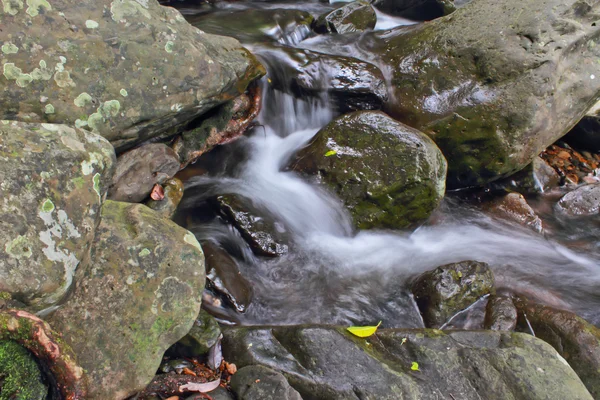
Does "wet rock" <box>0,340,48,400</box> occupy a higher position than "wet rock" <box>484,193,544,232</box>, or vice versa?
"wet rock" <box>0,340,48,400</box>

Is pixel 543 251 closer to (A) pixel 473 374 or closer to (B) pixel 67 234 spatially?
(A) pixel 473 374

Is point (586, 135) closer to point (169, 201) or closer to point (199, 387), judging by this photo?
point (169, 201)

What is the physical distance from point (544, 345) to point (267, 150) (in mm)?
3812

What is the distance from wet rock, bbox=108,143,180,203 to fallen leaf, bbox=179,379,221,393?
1.93 meters

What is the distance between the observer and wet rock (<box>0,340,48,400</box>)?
1898 mm

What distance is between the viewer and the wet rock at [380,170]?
495 cm

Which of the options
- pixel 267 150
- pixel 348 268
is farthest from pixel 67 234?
pixel 267 150

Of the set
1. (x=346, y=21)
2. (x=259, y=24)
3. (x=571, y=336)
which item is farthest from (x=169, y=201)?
(x=346, y=21)

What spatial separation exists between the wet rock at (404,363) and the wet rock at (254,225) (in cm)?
138

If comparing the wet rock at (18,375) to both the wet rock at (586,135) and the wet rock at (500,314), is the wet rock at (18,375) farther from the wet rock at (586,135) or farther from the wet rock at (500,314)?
the wet rock at (586,135)

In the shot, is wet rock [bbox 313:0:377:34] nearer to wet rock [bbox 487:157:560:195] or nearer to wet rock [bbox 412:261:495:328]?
wet rock [bbox 487:157:560:195]

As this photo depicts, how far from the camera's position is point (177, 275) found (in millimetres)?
2930

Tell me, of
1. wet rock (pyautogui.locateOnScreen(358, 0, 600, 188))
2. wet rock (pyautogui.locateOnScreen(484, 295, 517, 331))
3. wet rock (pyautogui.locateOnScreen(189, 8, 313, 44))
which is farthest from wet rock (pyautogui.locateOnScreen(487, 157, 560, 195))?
wet rock (pyautogui.locateOnScreen(189, 8, 313, 44))

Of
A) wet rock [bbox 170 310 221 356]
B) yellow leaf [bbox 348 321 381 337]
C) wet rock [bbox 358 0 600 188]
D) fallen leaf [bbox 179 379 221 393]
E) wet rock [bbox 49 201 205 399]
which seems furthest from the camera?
wet rock [bbox 358 0 600 188]
